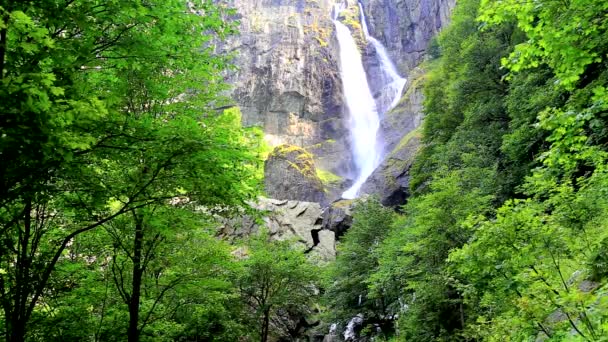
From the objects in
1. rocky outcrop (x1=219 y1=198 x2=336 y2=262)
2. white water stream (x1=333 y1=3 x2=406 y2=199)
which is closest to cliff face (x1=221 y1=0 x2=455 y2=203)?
white water stream (x1=333 y1=3 x2=406 y2=199)

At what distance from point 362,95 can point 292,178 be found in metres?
26.3

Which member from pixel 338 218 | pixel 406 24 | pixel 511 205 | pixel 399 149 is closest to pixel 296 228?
pixel 338 218

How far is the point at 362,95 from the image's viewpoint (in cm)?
7181

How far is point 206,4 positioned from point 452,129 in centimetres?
2305

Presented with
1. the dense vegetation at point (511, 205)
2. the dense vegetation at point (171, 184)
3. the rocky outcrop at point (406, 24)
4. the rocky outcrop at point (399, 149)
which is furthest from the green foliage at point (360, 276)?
the rocky outcrop at point (406, 24)

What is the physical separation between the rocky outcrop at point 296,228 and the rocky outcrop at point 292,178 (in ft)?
49.2

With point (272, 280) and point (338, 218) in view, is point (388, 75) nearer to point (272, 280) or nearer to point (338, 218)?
point (338, 218)

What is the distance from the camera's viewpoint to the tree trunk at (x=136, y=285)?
25.0 feet

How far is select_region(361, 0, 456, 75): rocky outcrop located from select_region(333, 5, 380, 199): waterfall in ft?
20.0

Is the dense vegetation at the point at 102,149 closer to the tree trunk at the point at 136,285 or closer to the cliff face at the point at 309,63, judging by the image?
the tree trunk at the point at 136,285

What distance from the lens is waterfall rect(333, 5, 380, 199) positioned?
61688mm

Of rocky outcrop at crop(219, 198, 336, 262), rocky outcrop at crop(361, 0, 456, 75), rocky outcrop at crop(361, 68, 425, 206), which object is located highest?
rocky outcrop at crop(361, 0, 456, 75)

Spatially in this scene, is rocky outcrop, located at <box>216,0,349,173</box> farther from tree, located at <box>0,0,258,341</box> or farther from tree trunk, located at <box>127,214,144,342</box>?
tree, located at <box>0,0,258,341</box>


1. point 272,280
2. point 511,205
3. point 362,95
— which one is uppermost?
point 362,95
